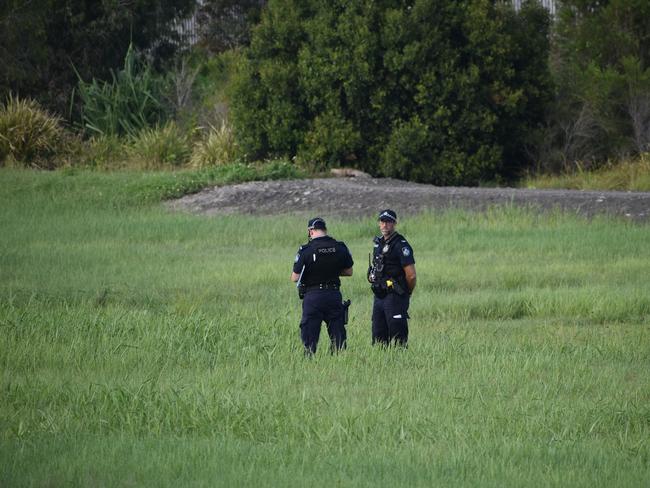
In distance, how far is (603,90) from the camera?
30.8 m

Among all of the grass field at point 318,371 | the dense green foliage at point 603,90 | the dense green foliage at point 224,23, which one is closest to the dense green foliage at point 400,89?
the dense green foliage at point 603,90

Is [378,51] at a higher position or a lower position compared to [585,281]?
higher

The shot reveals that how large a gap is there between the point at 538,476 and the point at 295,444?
1.72m

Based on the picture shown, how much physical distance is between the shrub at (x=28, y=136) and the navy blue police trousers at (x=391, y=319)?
21.7 meters

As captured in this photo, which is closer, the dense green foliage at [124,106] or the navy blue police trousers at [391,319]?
the navy blue police trousers at [391,319]

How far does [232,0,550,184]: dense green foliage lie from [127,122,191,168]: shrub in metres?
1.84

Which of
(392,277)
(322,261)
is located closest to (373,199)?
(392,277)

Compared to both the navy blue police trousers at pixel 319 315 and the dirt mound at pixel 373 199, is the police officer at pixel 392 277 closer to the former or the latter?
the navy blue police trousers at pixel 319 315

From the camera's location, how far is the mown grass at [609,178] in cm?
2872

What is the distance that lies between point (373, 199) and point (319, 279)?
45.7 feet

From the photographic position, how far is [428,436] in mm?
8469

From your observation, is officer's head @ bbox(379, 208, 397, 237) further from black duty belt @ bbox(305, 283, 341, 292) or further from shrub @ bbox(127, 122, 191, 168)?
shrub @ bbox(127, 122, 191, 168)

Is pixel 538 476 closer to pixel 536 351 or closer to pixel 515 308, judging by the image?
pixel 536 351

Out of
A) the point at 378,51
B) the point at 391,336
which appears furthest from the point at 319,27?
the point at 391,336
